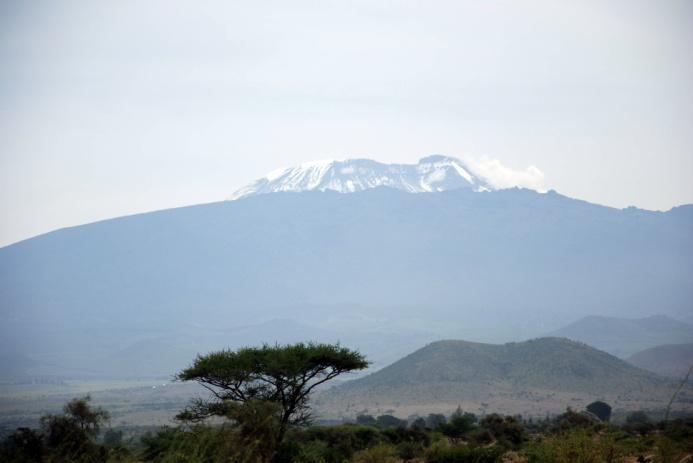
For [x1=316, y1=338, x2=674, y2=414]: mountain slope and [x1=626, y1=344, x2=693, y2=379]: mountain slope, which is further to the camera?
[x1=626, y1=344, x2=693, y2=379]: mountain slope

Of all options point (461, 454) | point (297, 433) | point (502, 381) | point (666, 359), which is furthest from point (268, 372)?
point (666, 359)

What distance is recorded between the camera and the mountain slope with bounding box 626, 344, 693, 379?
140375 millimetres

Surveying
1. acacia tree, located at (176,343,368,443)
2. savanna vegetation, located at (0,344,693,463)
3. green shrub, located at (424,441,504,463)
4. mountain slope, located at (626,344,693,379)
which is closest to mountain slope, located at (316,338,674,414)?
mountain slope, located at (626,344,693,379)

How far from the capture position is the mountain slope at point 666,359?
140 metres

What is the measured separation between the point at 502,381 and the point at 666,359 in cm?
5300

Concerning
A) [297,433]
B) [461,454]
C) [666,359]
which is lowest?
[666,359]

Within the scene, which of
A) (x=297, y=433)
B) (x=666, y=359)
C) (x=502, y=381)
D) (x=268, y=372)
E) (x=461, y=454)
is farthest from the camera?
(x=666, y=359)

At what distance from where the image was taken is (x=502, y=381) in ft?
362

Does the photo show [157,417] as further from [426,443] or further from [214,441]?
[214,441]

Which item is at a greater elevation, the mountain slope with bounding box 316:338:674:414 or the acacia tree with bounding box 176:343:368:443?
the acacia tree with bounding box 176:343:368:443

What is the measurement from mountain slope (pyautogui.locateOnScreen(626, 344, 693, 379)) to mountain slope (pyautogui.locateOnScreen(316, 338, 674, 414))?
28.3 m

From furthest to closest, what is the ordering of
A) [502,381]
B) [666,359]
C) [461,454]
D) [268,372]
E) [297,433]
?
[666,359] → [502,381] → [297,433] → [268,372] → [461,454]

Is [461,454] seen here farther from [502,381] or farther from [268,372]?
[502,381]

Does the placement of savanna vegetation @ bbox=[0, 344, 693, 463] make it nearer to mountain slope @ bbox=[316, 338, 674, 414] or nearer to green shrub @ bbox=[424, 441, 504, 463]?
green shrub @ bbox=[424, 441, 504, 463]
